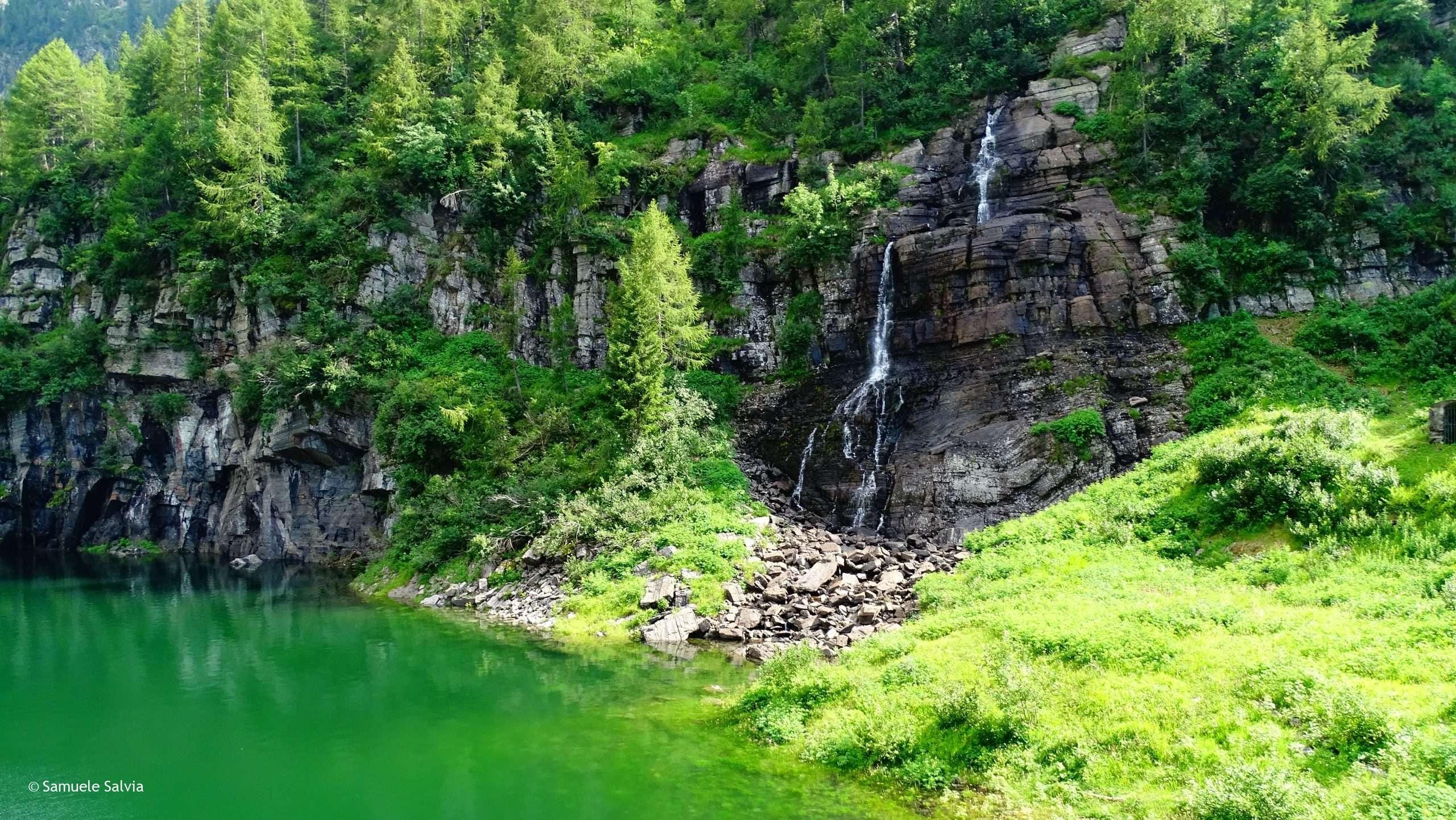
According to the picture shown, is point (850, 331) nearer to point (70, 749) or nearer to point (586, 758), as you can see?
point (586, 758)

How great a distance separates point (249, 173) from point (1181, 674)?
51768 millimetres

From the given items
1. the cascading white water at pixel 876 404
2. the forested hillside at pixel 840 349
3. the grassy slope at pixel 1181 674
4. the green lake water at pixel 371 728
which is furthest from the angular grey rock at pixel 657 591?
the cascading white water at pixel 876 404

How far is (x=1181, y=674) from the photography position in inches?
501

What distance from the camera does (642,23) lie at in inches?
2315

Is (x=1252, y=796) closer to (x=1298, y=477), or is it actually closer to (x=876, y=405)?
(x=1298, y=477)

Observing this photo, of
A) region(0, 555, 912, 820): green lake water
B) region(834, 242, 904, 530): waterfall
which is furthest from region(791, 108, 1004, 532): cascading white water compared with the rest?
region(0, 555, 912, 820): green lake water

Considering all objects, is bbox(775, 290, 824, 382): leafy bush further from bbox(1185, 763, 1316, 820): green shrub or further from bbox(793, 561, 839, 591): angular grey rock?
bbox(1185, 763, 1316, 820): green shrub

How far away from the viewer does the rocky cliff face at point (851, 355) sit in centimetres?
3070

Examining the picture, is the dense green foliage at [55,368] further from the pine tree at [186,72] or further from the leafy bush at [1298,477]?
the leafy bush at [1298,477]

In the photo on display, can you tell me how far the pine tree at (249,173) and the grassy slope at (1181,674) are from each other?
43.1 meters

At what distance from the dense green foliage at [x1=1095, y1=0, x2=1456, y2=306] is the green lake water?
29.5 metres

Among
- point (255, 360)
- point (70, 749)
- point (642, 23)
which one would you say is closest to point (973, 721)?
point (70, 749)

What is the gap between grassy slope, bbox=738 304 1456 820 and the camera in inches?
391

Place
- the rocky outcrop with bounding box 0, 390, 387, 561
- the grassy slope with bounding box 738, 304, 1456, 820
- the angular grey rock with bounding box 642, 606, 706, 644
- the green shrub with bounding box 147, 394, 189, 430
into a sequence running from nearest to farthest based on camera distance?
1. the grassy slope with bounding box 738, 304, 1456, 820
2. the angular grey rock with bounding box 642, 606, 706, 644
3. the rocky outcrop with bounding box 0, 390, 387, 561
4. the green shrub with bounding box 147, 394, 189, 430
